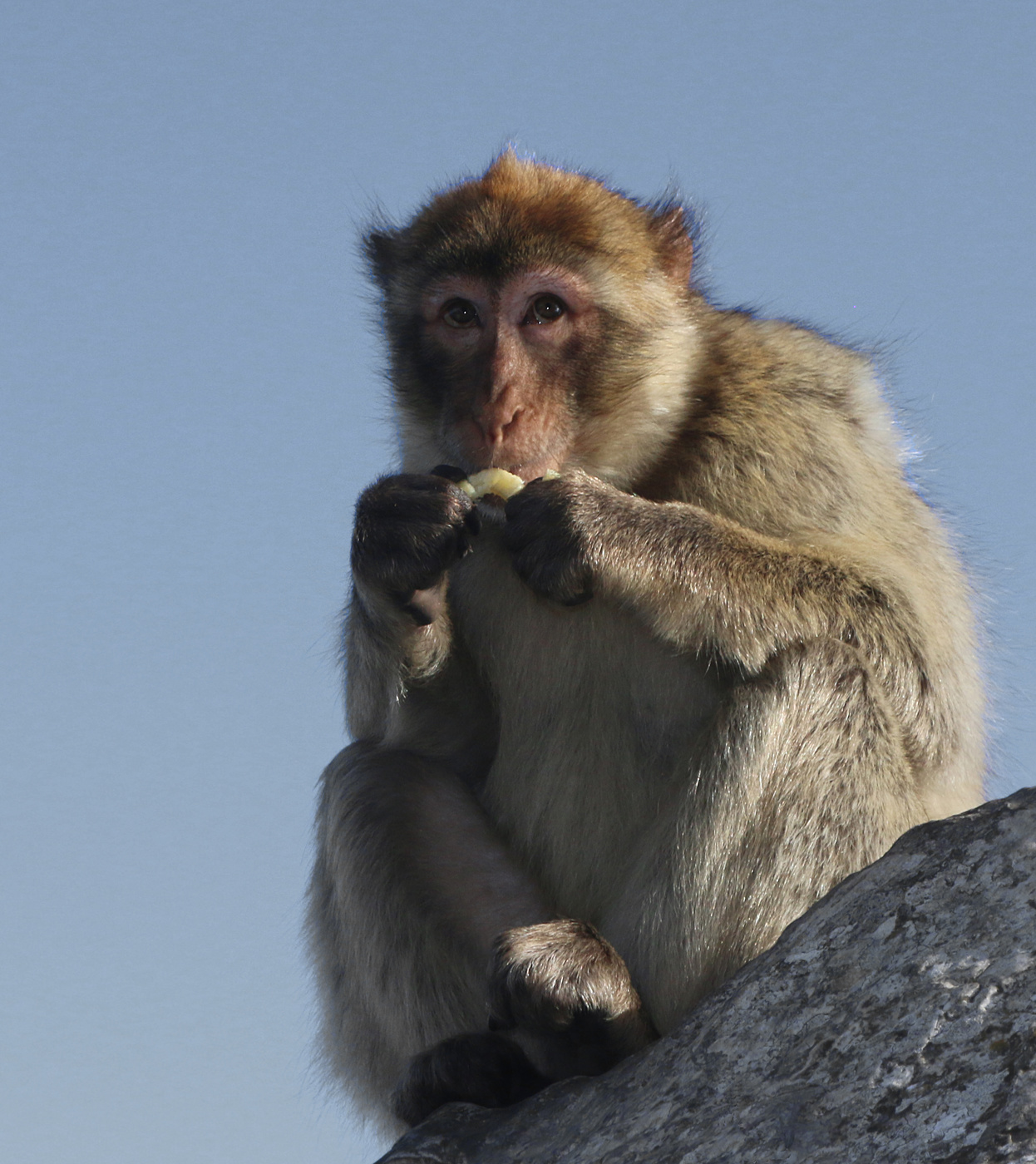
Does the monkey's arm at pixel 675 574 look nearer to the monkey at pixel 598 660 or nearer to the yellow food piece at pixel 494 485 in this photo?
the monkey at pixel 598 660

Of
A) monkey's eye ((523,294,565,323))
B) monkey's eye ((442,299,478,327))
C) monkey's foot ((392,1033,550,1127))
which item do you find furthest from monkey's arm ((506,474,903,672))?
monkey's foot ((392,1033,550,1127))

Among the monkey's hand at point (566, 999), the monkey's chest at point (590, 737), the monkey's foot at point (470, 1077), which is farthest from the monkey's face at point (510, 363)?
the monkey's foot at point (470, 1077)

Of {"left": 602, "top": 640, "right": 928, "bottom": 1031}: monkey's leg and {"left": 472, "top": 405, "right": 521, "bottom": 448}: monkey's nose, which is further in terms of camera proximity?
{"left": 472, "top": 405, "right": 521, "bottom": 448}: monkey's nose

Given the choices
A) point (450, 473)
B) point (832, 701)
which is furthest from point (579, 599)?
point (832, 701)

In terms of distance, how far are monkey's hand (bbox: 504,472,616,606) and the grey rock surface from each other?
1072mm

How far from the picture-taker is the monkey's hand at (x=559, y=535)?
4035mm

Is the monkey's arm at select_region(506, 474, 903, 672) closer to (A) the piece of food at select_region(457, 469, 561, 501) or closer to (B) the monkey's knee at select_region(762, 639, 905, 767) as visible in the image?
(B) the monkey's knee at select_region(762, 639, 905, 767)

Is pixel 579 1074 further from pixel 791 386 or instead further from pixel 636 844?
pixel 791 386

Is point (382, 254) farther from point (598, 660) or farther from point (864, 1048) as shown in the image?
point (864, 1048)

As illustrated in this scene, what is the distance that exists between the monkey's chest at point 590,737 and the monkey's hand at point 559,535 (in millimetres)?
151

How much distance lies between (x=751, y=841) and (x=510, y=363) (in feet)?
5.18

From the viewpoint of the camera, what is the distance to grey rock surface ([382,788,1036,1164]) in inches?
111

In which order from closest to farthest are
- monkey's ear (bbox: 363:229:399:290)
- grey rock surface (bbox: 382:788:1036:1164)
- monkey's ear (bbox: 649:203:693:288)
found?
1. grey rock surface (bbox: 382:788:1036:1164)
2. monkey's ear (bbox: 649:203:693:288)
3. monkey's ear (bbox: 363:229:399:290)

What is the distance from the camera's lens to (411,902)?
443 centimetres
